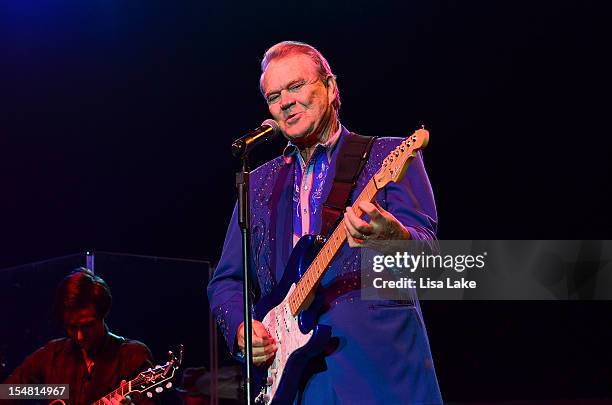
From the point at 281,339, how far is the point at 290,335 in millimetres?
52

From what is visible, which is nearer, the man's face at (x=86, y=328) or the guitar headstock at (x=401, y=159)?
the guitar headstock at (x=401, y=159)

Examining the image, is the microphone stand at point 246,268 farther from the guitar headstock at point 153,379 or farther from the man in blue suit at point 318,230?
the guitar headstock at point 153,379

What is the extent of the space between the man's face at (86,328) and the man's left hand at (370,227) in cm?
252

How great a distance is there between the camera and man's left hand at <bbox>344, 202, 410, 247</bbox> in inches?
79.4

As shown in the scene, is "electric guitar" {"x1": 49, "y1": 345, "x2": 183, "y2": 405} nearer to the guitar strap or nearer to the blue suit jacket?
the blue suit jacket

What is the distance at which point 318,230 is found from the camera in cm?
243

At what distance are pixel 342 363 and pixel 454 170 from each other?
312 cm

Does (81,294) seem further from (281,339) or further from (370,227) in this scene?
(370,227)

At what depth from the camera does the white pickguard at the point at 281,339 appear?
7.62 ft

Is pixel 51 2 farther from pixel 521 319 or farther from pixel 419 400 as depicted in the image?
pixel 419 400

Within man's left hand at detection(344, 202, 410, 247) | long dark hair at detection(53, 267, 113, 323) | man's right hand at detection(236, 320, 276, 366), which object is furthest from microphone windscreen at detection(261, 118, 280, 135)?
long dark hair at detection(53, 267, 113, 323)

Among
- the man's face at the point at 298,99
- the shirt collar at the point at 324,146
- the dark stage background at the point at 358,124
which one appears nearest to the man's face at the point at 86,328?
the dark stage background at the point at 358,124

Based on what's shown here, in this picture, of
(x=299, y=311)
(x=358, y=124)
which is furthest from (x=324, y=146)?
(x=358, y=124)

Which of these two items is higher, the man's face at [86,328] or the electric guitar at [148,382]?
the man's face at [86,328]
